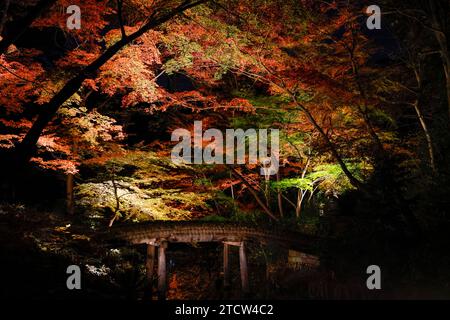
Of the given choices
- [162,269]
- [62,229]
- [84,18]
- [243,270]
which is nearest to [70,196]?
[162,269]

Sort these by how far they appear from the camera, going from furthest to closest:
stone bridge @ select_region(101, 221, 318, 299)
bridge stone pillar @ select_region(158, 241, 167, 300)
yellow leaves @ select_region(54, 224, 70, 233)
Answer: bridge stone pillar @ select_region(158, 241, 167, 300) < stone bridge @ select_region(101, 221, 318, 299) < yellow leaves @ select_region(54, 224, 70, 233)

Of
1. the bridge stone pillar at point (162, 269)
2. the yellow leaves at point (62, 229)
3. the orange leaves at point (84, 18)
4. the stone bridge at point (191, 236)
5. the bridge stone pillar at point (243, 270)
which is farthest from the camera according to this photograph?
the bridge stone pillar at point (243, 270)

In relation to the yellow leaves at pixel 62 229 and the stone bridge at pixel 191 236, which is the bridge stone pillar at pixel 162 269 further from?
the yellow leaves at pixel 62 229

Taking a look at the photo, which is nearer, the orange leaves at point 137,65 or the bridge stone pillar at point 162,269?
the orange leaves at point 137,65

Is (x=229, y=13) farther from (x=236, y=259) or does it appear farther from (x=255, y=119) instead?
(x=236, y=259)

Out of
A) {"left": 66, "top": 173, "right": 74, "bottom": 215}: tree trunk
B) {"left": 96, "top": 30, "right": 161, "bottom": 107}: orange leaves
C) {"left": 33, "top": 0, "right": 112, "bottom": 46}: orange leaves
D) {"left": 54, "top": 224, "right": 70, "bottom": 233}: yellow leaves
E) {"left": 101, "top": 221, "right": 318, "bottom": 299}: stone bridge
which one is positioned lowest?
{"left": 101, "top": 221, "right": 318, "bottom": 299}: stone bridge

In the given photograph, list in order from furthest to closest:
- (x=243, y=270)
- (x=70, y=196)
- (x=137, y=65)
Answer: (x=243, y=270)
(x=70, y=196)
(x=137, y=65)

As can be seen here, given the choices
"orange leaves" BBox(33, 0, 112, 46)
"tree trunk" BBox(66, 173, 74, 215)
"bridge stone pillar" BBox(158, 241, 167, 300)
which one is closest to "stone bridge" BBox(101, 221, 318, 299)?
"bridge stone pillar" BBox(158, 241, 167, 300)

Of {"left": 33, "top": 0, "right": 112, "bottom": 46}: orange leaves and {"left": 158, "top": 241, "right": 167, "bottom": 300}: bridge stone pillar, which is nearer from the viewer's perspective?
{"left": 33, "top": 0, "right": 112, "bottom": 46}: orange leaves

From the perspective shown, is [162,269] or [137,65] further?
[162,269]

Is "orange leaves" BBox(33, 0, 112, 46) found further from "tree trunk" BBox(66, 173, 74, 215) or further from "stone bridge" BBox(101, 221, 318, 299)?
"stone bridge" BBox(101, 221, 318, 299)

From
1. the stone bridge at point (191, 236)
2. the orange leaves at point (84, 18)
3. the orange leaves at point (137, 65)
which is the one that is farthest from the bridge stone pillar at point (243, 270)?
the orange leaves at point (84, 18)

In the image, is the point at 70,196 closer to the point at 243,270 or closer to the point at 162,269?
the point at 162,269

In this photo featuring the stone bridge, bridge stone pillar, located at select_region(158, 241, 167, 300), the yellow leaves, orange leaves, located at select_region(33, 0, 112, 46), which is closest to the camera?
the yellow leaves
